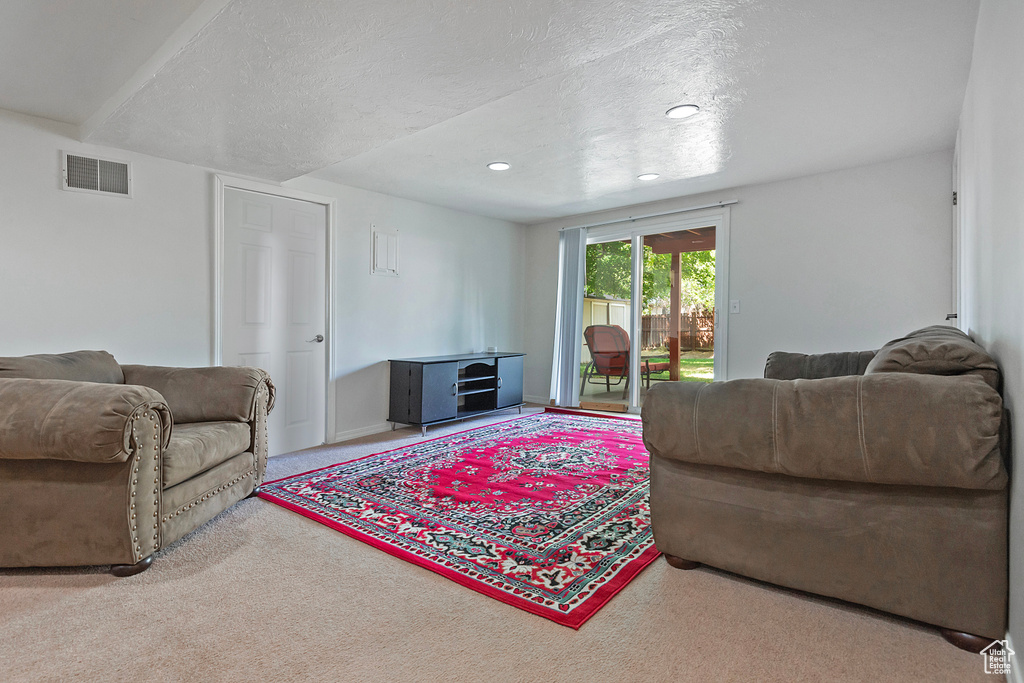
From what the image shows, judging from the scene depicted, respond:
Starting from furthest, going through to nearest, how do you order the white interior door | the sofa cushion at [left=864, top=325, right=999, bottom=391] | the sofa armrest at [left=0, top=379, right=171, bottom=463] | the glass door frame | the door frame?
the glass door frame < the white interior door < the door frame < the sofa armrest at [left=0, top=379, right=171, bottom=463] < the sofa cushion at [left=864, top=325, right=999, bottom=391]

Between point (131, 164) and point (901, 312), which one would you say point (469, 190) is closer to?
point (131, 164)

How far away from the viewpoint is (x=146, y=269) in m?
3.36

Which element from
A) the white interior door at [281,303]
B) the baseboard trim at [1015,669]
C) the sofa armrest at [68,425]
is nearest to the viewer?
the baseboard trim at [1015,669]

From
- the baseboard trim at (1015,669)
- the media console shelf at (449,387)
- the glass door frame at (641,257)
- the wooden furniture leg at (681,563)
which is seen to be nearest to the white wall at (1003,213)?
the baseboard trim at (1015,669)

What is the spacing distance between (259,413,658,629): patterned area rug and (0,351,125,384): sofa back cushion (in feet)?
3.33

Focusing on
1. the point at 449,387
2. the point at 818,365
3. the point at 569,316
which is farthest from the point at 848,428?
the point at 569,316

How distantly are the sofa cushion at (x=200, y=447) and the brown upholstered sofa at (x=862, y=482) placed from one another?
6.29 feet

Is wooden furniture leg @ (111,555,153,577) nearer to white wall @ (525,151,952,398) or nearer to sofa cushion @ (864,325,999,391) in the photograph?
sofa cushion @ (864,325,999,391)

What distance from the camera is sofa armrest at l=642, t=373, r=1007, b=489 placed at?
142 centimetres

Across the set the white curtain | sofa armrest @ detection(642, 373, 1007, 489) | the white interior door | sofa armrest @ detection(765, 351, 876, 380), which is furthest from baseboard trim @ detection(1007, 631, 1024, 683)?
the white curtain

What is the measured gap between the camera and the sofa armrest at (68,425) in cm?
183

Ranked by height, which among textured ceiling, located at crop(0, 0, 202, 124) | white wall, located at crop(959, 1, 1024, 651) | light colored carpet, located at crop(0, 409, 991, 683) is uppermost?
textured ceiling, located at crop(0, 0, 202, 124)

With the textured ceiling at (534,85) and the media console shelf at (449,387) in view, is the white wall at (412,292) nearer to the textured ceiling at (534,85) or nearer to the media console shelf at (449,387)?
the media console shelf at (449,387)

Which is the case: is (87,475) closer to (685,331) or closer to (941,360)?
(941,360)
